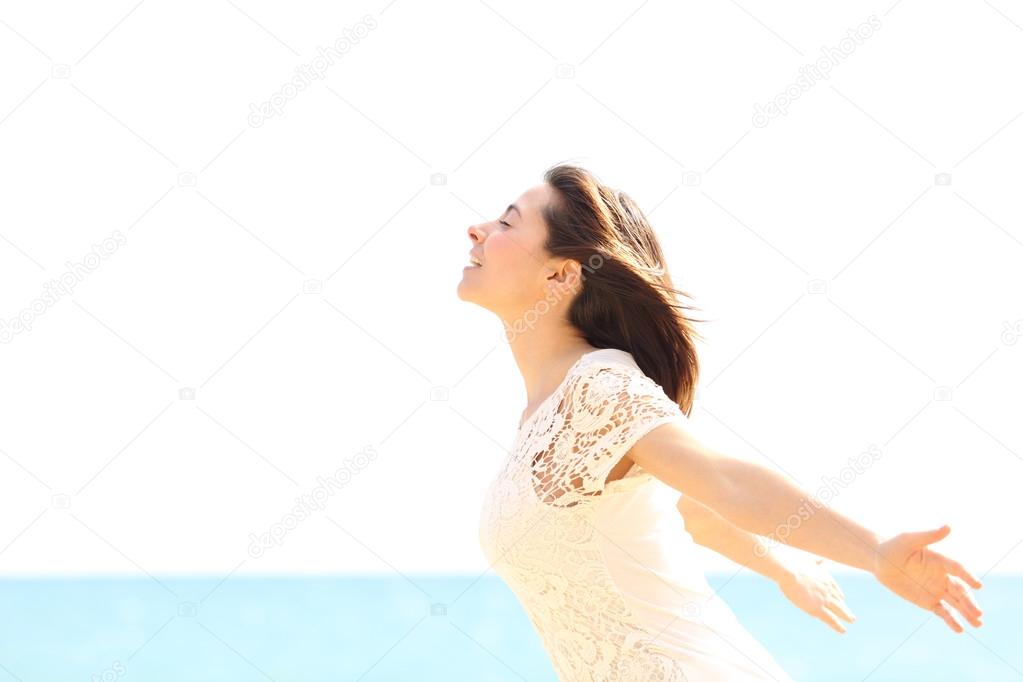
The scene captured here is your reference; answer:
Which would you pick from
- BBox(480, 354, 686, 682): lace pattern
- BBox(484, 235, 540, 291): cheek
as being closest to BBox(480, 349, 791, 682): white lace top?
BBox(480, 354, 686, 682): lace pattern

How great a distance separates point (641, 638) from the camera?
1959mm

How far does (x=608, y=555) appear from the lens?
1995 mm

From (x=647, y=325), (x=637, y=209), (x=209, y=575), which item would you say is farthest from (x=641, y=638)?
(x=209, y=575)

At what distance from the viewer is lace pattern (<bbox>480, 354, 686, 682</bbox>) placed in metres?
1.94

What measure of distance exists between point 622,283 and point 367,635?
44.5ft

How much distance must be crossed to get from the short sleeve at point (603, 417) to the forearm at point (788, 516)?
168 mm

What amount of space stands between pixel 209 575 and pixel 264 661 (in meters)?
6.30

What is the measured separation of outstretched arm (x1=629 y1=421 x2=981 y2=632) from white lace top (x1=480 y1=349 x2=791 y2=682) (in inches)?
2.5

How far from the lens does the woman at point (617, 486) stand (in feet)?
5.67

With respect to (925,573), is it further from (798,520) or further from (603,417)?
(603,417)

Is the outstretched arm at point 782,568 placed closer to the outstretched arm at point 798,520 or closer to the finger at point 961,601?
the outstretched arm at point 798,520

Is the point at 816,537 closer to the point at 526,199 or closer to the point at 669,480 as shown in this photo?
the point at 669,480

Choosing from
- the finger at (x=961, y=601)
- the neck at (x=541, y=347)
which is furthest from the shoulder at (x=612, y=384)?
the finger at (x=961, y=601)

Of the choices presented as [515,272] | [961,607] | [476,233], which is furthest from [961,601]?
[476,233]
